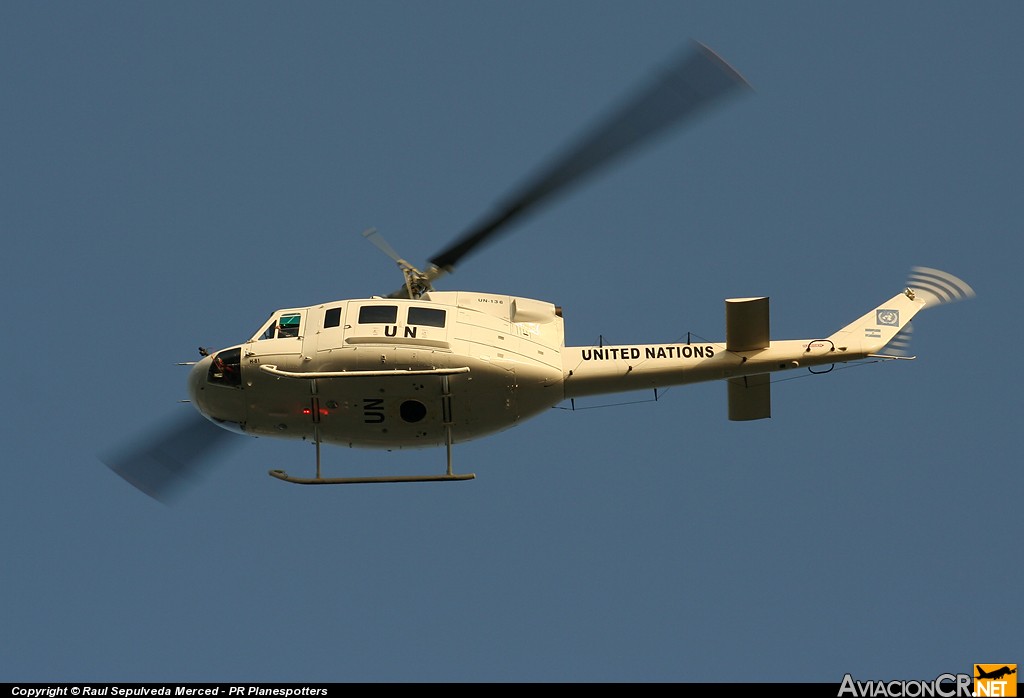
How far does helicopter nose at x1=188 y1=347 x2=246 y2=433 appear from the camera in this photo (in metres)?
18.1

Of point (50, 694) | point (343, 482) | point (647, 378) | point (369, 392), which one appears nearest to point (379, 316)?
point (369, 392)

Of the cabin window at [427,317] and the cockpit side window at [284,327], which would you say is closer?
the cabin window at [427,317]

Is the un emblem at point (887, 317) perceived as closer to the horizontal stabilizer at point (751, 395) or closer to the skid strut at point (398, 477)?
the horizontal stabilizer at point (751, 395)

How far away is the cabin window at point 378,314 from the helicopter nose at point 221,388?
1.70m

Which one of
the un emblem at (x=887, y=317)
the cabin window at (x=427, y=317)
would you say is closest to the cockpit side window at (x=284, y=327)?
the cabin window at (x=427, y=317)

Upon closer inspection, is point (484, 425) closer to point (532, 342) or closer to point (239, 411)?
point (532, 342)

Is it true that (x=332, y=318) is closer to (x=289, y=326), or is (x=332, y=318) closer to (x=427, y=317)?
(x=289, y=326)

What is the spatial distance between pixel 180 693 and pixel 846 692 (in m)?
8.40

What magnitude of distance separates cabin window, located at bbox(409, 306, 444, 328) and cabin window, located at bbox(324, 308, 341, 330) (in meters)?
0.91

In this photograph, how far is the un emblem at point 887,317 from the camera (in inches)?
761

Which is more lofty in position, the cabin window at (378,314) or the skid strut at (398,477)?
the cabin window at (378,314)

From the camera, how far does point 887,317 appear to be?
1939 centimetres

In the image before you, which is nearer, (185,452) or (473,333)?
(473,333)

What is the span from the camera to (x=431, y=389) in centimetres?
1770
